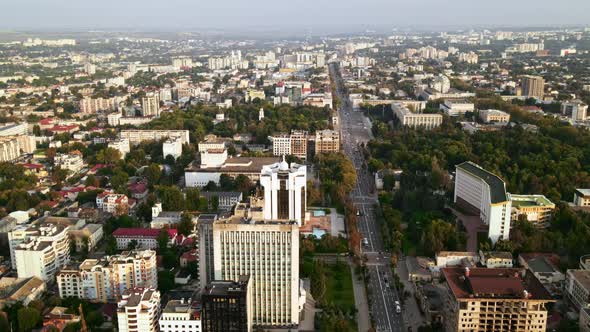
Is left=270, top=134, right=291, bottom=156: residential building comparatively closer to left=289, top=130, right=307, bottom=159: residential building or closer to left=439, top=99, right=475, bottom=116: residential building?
left=289, top=130, right=307, bottom=159: residential building

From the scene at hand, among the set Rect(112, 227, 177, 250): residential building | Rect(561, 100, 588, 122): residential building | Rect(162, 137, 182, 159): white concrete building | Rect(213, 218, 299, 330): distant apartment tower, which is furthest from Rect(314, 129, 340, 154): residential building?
Rect(213, 218, 299, 330): distant apartment tower

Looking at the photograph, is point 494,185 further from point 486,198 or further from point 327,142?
point 327,142

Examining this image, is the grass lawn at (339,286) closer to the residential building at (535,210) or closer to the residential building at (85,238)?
the residential building at (535,210)

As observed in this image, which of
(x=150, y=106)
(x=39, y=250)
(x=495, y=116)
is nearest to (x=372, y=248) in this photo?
(x=39, y=250)

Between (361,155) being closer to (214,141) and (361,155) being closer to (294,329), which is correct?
(214,141)

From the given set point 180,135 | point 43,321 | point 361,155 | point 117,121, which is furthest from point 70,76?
point 43,321

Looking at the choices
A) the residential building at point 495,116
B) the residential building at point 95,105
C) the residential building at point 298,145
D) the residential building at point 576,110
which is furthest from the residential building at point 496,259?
the residential building at point 95,105
